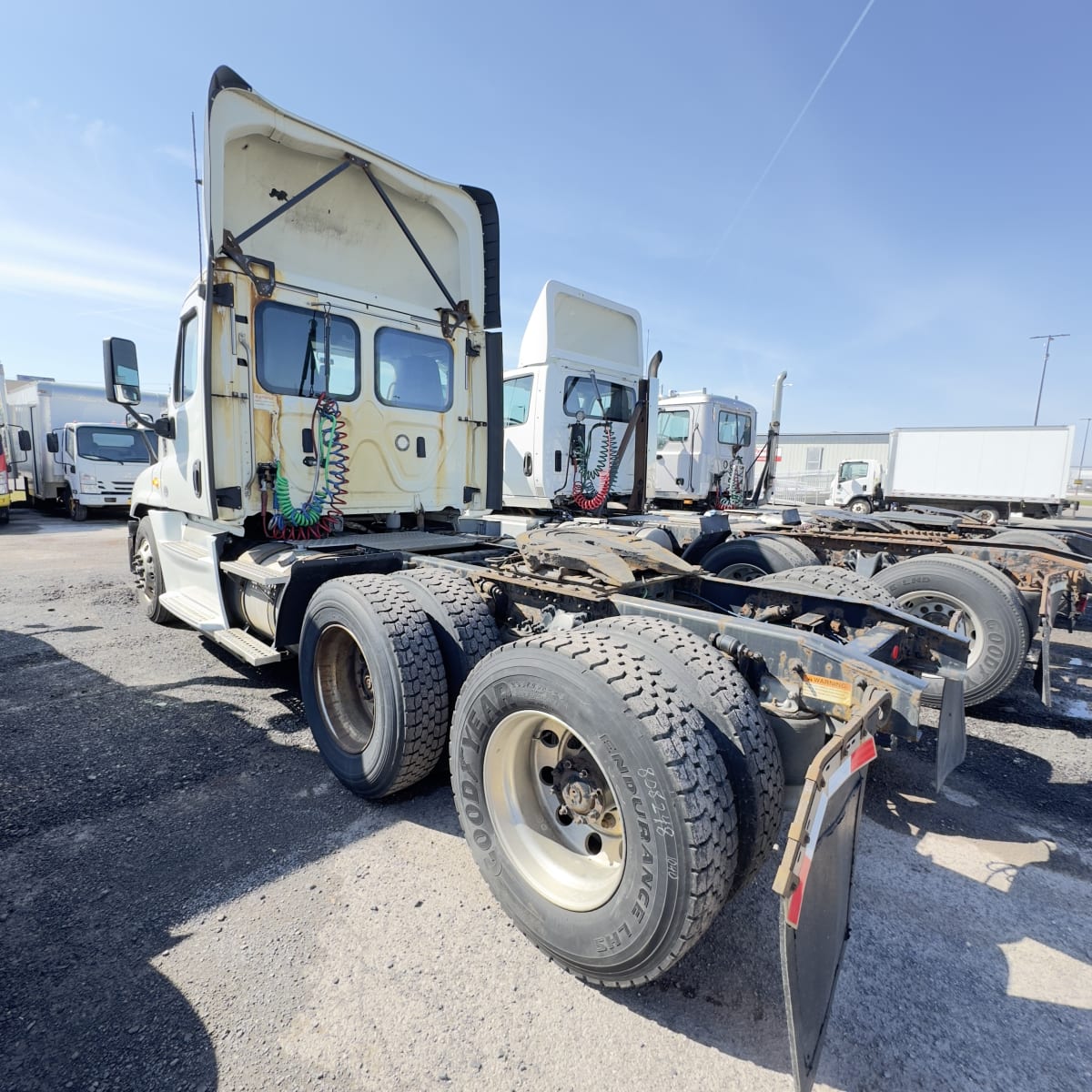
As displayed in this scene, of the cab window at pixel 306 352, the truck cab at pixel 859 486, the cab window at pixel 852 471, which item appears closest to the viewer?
the cab window at pixel 306 352

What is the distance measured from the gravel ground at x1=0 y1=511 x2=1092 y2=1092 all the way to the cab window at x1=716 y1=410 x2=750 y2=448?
327 inches

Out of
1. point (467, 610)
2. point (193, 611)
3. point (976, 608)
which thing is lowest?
point (193, 611)

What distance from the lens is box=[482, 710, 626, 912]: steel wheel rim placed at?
226 centimetres

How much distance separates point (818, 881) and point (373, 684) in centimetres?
207

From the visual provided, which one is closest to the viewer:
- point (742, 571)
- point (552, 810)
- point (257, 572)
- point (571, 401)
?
point (552, 810)

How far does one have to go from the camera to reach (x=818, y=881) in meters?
1.70

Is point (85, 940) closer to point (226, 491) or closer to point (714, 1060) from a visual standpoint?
point (714, 1060)

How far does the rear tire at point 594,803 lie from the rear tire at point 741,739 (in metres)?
0.10

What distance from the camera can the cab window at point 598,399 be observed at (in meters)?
7.61

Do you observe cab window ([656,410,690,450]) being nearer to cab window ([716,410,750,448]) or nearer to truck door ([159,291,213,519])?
cab window ([716,410,750,448])

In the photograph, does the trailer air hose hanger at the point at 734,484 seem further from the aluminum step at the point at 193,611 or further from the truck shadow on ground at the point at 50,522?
the truck shadow on ground at the point at 50,522

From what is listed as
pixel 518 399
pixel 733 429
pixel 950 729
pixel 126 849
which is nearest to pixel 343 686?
pixel 126 849

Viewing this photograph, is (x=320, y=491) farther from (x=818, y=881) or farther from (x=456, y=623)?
(x=818, y=881)

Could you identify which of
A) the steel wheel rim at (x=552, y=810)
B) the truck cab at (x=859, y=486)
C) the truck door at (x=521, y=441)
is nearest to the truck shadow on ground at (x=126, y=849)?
the steel wheel rim at (x=552, y=810)
